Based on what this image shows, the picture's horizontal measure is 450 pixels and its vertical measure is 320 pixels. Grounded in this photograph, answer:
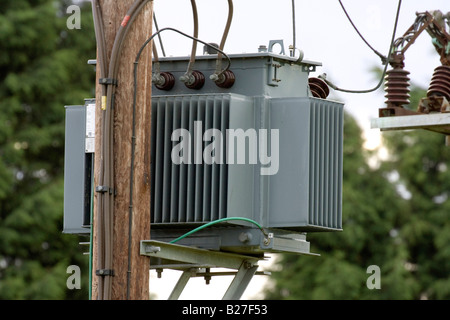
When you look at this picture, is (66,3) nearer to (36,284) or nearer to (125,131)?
(36,284)

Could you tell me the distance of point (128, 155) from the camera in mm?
7156

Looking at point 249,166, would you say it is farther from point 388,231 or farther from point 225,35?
point 388,231

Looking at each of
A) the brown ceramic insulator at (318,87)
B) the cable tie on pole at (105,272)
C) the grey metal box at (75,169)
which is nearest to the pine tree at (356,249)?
the brown ceramic insulator at (318,87)

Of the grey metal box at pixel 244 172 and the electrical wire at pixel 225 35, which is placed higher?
the electrical wire at pixel 225 35

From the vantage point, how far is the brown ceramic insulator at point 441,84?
8781 millimetres

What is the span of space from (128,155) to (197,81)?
1.04 metres

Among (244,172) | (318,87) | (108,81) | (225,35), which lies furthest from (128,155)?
(318,87)

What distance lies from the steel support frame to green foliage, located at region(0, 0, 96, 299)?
45.1ft

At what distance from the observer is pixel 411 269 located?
85.7 feet

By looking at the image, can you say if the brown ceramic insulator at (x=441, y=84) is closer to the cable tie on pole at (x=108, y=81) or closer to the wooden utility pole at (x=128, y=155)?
the wooden utility pole at (x=128, y=155)

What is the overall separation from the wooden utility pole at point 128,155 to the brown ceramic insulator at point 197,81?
0.66 metres

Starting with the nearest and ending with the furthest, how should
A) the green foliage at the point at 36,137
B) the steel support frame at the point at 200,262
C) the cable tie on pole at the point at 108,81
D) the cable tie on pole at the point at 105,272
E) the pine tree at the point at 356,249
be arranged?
the cable tie on pole at the point at 105,272
the cable tie on pole at the point at 108,81
the steel support frame at the point at 200,262
the green foliage at the point at 36,137
the pine tree at the point at 356,249

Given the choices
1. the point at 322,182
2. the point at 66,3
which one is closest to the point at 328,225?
the point at 322,182

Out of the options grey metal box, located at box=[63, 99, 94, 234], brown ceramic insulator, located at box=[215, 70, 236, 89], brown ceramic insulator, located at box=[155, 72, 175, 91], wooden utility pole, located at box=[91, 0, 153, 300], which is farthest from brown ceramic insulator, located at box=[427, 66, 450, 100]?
grey metal box, located at box=[63, 99, 94, 234]
